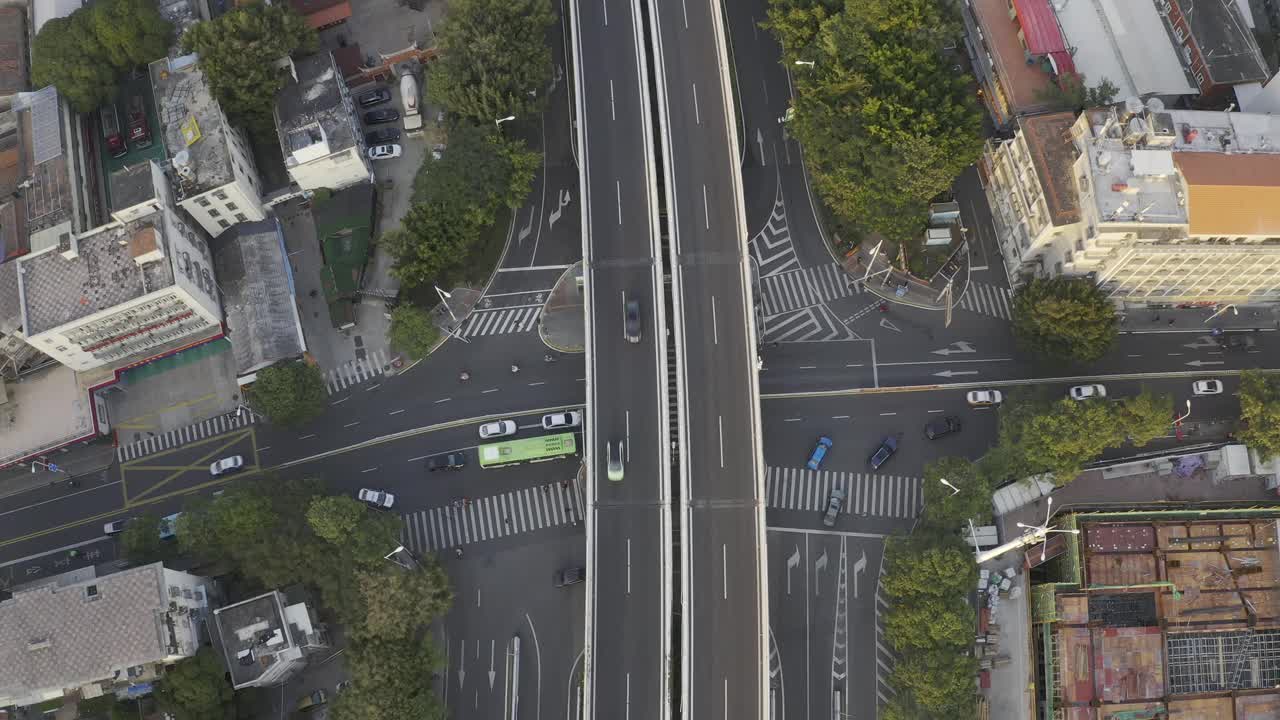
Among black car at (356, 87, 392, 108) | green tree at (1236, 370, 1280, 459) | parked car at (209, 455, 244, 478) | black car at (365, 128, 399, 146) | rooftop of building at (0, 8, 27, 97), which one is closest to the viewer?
green tree at (1236, 370, 1280, 459)

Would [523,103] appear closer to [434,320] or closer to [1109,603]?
[434,320]

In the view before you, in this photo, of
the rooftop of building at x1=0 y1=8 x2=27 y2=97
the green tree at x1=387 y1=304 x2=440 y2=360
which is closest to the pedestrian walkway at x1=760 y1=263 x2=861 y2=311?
the green tree at x1=387 y1=304 x2=440 y2=360

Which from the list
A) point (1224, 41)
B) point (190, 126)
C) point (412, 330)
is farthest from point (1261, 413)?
point (190, 126)

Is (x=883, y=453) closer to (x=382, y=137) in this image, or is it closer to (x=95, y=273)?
(x=382, y=137)

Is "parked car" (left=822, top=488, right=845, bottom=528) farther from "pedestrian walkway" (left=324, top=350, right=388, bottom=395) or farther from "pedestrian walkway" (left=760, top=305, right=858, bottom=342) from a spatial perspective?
"pedestrian walkway" (left=324, top=350, right=388, bottom=395)

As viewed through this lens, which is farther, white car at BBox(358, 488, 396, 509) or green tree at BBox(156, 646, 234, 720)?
white car at BBox(358, 488, 396, 509)
